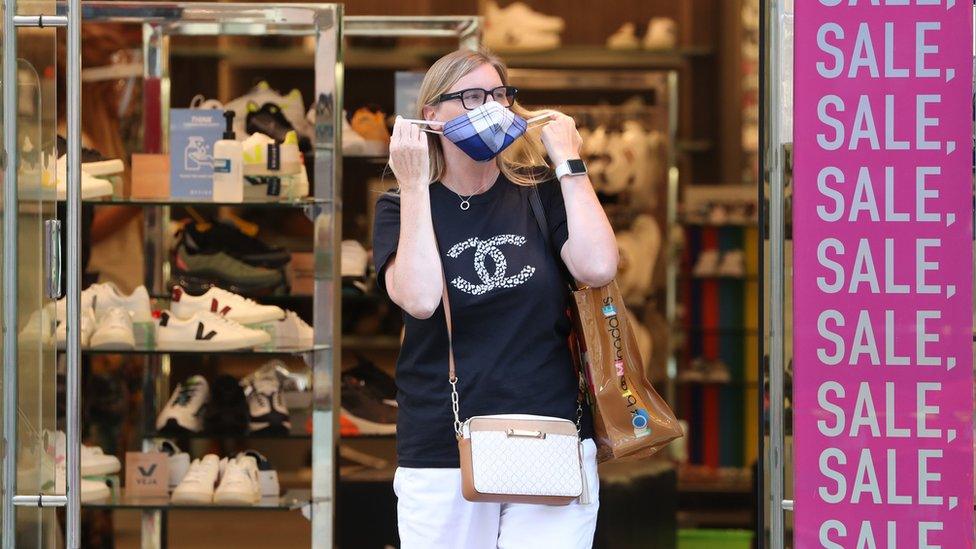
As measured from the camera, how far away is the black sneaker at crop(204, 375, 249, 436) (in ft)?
16.1

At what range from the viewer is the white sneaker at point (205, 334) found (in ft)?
15.6

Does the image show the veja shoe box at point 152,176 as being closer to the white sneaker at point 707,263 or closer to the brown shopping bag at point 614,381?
the brown shopping bag at point 614,381

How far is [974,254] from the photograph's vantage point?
10.8 feet

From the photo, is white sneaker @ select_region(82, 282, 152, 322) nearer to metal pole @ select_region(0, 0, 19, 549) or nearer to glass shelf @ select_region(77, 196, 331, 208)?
glass shelf @ select_region(77, 196, 331, 208)

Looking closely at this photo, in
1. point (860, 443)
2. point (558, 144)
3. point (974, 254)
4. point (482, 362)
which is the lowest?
point (860, 443)

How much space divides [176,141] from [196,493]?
1174 millimetres

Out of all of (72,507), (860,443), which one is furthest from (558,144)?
(72,507)

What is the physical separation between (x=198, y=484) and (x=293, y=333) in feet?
1.92

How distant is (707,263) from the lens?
800cm

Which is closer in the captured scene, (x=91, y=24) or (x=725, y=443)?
(x=91, y=24)

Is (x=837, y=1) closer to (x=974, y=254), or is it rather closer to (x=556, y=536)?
(x=974, y=254)

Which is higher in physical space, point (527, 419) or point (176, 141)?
point (176, 141)

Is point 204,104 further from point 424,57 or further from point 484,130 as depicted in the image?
point 424,57

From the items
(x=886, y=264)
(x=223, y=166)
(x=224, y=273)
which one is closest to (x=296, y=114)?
(x=223, y=166)
